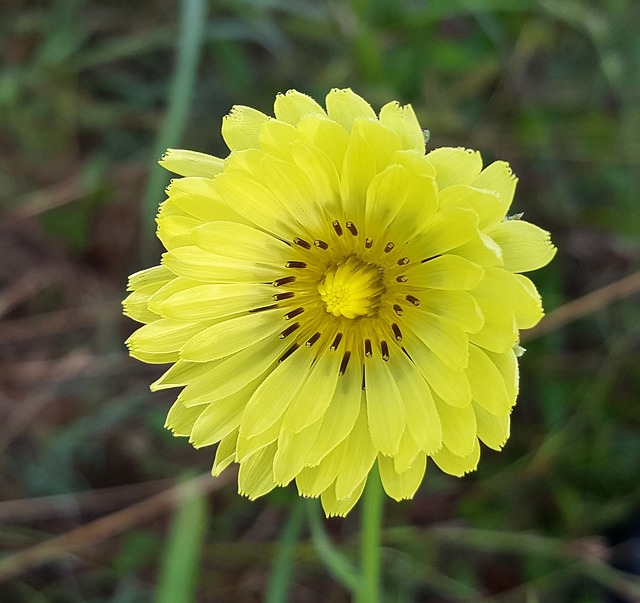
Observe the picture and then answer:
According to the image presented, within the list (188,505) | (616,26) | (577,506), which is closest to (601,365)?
(577,506)

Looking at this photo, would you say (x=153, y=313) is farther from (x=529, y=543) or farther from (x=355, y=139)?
(x=529, y=543)

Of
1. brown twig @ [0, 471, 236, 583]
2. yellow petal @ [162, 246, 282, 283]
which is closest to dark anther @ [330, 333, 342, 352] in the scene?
yellow petal @ [162, 246, 282, 283]

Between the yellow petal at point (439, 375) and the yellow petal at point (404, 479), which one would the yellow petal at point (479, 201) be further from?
the yellow petal at point (404, 479)

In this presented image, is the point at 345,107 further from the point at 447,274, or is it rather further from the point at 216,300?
the point at 216,300

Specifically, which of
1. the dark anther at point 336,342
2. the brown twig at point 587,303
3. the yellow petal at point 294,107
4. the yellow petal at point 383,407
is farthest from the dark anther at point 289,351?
the brown twig at point 587,303

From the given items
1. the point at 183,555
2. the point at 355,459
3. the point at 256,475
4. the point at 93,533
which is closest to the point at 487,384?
the point at 355,459

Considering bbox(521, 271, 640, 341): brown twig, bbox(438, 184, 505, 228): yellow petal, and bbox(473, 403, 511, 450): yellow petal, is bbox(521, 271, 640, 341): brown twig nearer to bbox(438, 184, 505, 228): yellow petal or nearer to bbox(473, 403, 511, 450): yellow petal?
bbox(473, 403, 511, 450): yellow petal
